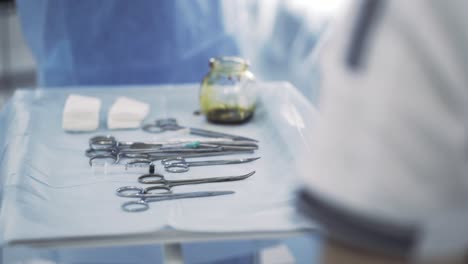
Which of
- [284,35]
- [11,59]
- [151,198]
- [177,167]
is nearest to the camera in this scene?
[151,198]

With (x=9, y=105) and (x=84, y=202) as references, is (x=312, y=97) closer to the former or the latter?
(x=9, y=105)

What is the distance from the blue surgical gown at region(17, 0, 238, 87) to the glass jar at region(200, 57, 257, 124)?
38 cm

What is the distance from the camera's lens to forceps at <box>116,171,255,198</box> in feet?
2.87

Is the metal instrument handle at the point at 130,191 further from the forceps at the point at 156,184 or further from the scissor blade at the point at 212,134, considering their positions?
the scissor blade at the point at 212,134

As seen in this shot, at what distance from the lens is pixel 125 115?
3.75ft

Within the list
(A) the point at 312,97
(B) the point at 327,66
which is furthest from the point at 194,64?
(B) the point at 327,66

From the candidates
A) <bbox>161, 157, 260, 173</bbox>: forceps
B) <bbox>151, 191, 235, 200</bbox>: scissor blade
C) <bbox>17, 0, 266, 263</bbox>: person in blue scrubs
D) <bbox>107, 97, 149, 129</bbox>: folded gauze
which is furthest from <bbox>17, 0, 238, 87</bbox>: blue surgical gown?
<bbox>151, 191, 235, 200</bbox>: scissor blade

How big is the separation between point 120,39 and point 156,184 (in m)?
0.69

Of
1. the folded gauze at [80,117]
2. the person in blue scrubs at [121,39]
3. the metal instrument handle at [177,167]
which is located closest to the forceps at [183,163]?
the metal instrument handle at [177,167]

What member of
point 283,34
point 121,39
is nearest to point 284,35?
point 283,34

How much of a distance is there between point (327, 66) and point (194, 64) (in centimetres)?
102

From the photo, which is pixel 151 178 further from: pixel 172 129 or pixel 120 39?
pixel 120 39

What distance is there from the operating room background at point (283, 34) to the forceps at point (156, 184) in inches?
21.6

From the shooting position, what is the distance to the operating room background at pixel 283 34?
1553mm
